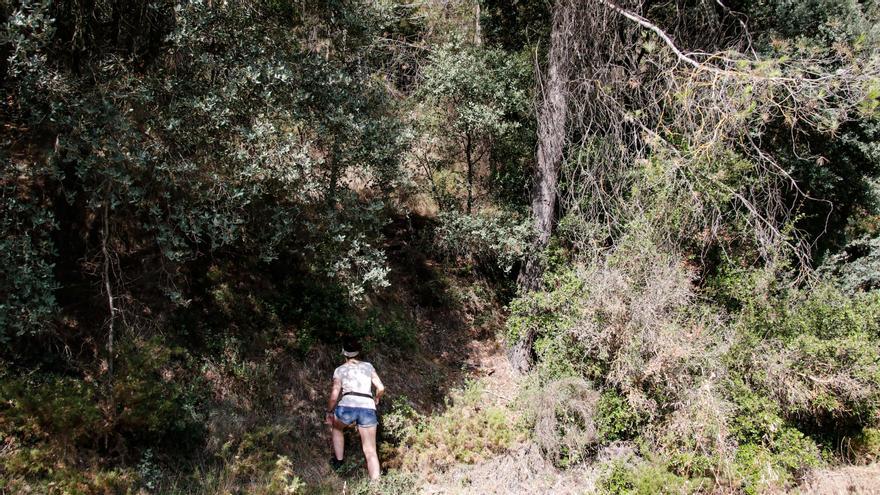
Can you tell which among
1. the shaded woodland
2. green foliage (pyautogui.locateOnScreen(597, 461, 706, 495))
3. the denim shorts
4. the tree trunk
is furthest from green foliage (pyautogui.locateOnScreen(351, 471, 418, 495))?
the tree trunk

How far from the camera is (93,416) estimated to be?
17.5ft

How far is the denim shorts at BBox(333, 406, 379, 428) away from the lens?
247 inches

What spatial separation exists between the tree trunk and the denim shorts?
3.21m

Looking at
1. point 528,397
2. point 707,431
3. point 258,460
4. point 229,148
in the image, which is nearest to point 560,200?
point 528,397

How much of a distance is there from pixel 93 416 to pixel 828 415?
8199 millimetres

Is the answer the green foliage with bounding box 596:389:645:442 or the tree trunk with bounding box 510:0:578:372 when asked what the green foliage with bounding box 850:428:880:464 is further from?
the tree trunk with bounding box 510:0:578:372

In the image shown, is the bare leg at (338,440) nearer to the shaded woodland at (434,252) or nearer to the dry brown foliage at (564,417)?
the shaded woodland at (434,252)

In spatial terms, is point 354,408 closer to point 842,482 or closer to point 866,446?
point 842,482

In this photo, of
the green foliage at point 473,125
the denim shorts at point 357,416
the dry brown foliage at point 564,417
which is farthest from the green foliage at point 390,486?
the green foliage at point 473,125

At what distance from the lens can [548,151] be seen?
916cm

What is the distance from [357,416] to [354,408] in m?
0.09

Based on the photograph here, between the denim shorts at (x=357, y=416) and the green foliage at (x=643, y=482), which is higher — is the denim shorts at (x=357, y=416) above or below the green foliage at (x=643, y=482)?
above

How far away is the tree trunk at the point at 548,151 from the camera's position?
351 inches

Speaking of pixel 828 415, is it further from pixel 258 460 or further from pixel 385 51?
pixel 385 51
